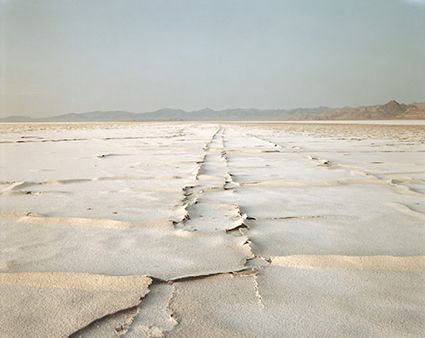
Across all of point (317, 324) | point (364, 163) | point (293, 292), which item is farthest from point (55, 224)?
point (364, 163)

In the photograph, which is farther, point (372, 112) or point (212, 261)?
point (372, 112)

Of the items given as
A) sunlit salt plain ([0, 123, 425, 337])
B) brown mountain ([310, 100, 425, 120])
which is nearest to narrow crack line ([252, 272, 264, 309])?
sunlit salt plain ([0, 123, 425, 337])

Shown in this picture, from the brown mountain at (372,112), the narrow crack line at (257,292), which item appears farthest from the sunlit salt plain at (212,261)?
the brown mountain at (372,112)

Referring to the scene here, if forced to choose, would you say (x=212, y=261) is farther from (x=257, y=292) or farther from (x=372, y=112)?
(x=372, y=112)

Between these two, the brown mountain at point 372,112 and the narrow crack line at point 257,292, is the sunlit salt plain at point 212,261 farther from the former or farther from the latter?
the brown mountain at point 372,112

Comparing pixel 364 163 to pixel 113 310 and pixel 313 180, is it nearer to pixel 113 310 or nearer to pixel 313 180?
pixel 313 180

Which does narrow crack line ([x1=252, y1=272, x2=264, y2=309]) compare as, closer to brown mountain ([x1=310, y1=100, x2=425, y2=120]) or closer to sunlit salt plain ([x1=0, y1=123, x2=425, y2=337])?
sunlit salt plain ([x1=0, y1=123, x2=425, y2=337])

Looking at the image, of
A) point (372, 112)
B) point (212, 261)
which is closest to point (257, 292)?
point (212, 261)

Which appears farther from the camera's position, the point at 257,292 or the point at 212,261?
the point at 212,261

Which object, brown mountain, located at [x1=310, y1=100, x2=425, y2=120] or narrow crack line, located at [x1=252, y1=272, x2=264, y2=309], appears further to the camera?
brown mountain, located at [x1=310, y1=100, x2=425, y2=120]

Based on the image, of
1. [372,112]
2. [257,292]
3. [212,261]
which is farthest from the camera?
[372,112]

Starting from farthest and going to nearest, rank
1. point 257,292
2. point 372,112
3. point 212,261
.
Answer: point 372,112
point 212,261
point 257,292

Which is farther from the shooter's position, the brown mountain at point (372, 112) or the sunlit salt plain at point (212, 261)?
the brown mountain at point (372, 112)

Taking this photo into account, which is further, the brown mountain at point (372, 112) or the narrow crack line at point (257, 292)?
the brown mountain at point (372, 112)
